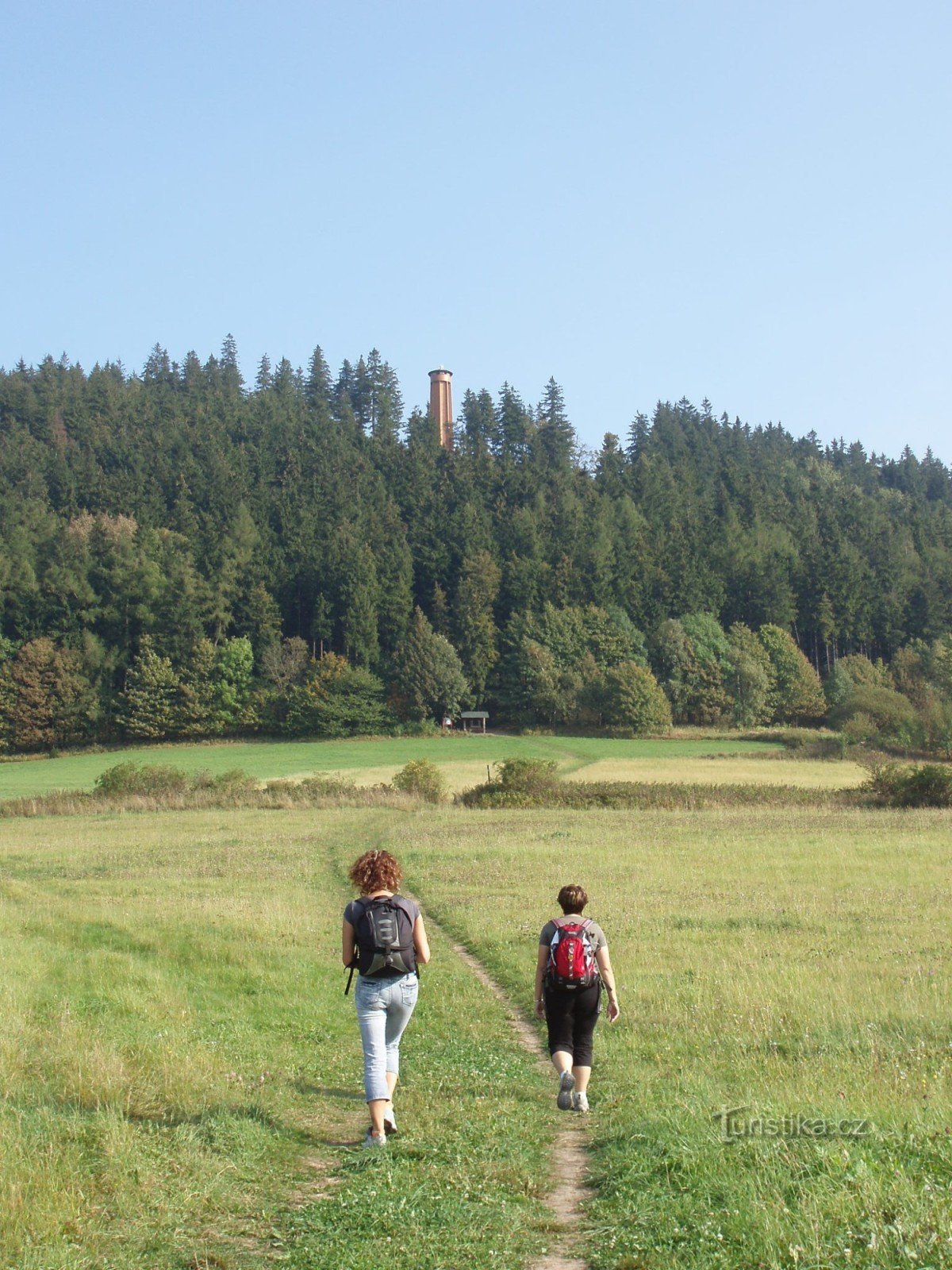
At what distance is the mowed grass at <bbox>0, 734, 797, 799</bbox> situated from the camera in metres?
68.1

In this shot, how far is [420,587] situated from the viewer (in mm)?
117500

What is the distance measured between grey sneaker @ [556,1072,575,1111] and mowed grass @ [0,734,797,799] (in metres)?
52.0

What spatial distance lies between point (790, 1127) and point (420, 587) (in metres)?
111

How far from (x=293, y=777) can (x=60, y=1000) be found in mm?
53751

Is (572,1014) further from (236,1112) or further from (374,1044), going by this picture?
(236,1112)

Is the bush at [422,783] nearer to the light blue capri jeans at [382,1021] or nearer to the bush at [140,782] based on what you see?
the bush at [140,782]

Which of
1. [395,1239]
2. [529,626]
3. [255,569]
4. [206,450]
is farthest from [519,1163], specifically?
[206,450]

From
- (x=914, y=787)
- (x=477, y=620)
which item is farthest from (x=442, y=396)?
(x=914, y=787)

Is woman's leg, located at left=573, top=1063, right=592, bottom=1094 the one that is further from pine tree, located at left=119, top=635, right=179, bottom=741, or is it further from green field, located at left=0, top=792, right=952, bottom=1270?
pine tree, located at left=119, top=635, right=179, bottom=741

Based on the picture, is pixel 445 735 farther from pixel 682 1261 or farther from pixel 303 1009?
pixel 682 1261

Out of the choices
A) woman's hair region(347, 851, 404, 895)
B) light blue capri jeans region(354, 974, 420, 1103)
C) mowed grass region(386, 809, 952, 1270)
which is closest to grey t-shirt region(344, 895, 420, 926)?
woman's hair region(347, 851, 404, 895)

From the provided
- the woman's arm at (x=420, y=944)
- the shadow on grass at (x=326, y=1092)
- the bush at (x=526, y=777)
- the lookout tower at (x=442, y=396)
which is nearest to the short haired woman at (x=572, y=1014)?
the woman's arm at (x=420, y=944)

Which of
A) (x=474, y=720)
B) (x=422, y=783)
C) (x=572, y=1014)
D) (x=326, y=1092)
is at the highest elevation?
(x=572, y=1014)

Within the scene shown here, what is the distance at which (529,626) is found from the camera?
105 meters
